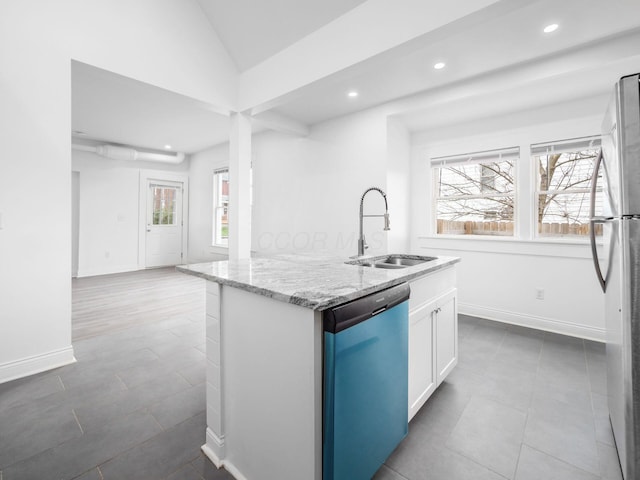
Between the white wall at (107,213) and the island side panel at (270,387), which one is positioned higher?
the white wall at (107,213)

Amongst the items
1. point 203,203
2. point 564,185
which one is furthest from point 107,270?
point 564,185

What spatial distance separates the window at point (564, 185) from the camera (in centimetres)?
327

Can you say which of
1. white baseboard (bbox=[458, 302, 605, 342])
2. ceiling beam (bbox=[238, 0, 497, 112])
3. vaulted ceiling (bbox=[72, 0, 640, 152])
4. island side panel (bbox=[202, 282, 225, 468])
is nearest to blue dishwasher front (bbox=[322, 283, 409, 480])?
island side panel (bbox=[202, 282, 225, 468])

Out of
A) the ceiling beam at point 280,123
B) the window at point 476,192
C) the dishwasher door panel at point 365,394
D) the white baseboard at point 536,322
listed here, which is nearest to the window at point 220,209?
the ceiling beam at point 280,123

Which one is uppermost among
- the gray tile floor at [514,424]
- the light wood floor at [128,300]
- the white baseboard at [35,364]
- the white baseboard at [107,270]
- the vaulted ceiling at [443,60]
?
the vaulted ceiling at [443,60]

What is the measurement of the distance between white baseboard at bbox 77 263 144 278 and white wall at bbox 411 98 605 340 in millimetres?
6097

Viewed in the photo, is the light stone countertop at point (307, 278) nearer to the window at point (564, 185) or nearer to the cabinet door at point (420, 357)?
the cabinet door at point (420, 357)

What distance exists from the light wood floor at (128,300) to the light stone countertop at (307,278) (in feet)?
7.70

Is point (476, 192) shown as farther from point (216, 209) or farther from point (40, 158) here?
point (216, 209)

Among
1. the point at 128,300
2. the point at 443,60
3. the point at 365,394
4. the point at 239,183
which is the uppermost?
the point at 443,60

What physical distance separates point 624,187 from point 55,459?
287 cm

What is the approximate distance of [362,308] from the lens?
1.16 meters

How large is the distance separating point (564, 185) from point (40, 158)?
504cm

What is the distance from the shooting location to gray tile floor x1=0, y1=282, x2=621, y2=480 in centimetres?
143
